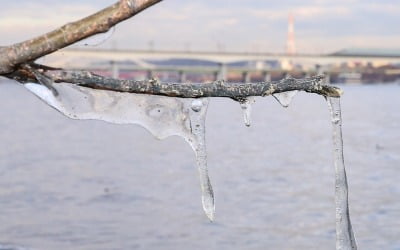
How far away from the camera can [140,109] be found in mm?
3242

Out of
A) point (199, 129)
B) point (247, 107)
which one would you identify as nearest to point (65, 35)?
point (199, 129)

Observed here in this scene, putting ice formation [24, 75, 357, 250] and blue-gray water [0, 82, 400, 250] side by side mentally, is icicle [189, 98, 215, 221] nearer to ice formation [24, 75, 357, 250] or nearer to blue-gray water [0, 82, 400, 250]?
ice formation [24, 75, 357, 250]

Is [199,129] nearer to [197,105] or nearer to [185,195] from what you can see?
[197,105]

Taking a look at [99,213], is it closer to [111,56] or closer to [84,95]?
[84,95]

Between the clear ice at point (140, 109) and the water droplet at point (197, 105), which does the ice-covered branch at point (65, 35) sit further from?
the water droplet at point (197, 105)

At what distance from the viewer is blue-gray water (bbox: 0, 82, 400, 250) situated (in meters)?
14.7

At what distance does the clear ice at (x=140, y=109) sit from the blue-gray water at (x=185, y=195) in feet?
34.7

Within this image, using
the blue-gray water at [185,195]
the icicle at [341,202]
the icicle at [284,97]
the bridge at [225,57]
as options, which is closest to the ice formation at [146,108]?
the icicle at [284,97]

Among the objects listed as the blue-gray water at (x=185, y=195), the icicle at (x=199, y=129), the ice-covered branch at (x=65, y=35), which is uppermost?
the ice-covered branch at (x=65, y=35)

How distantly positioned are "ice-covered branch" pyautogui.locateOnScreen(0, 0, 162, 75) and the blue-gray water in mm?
11341

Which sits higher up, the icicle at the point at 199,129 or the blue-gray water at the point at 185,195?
the icicle at the point at 199,129

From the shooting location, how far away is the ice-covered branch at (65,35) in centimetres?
250

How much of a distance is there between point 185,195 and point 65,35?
17785 millimetres

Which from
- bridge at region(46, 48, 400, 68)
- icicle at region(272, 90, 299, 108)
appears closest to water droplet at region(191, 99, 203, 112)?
icicle at region(272, 90, 299, 108)
